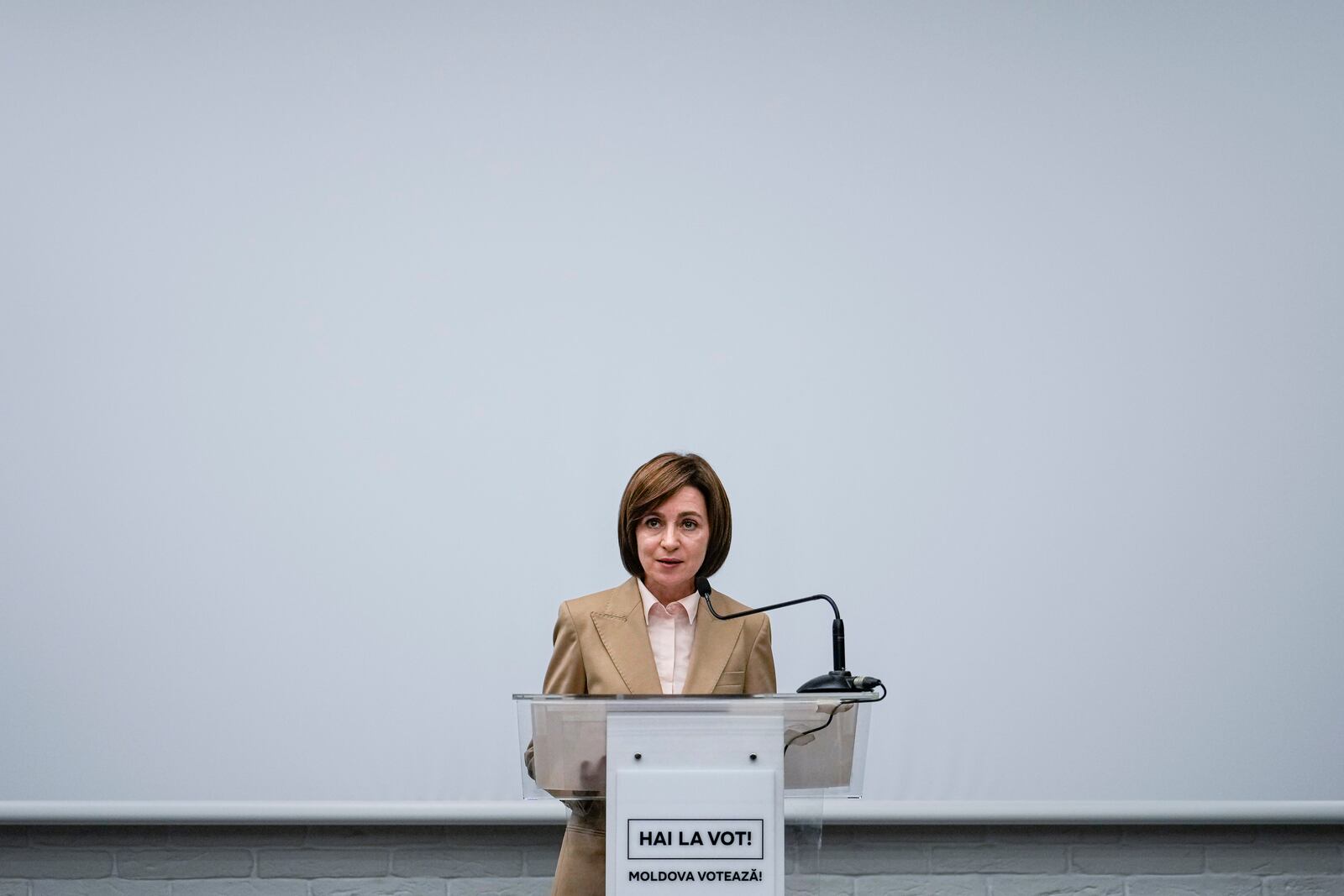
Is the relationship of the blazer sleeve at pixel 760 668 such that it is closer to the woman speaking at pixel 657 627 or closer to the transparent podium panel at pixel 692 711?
the woman speaking at pixel 657 627

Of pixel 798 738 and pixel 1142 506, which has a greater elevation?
pixel 1142 506

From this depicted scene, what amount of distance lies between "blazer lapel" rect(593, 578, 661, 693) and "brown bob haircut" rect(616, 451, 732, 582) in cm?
6

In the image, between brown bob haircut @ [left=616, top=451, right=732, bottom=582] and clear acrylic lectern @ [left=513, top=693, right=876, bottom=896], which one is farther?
brown bob haircut @ [left=616, top=451, right=732, bottom=582]

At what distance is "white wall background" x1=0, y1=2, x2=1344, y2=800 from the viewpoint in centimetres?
241

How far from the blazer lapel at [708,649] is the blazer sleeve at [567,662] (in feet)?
0.50

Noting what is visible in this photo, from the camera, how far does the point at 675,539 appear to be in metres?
1.63

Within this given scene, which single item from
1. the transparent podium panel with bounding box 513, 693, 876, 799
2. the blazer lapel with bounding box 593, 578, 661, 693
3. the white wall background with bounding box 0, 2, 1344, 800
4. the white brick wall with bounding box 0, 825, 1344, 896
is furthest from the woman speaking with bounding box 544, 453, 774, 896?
the white brick wall with bounding box 0, 825, 1344, 896

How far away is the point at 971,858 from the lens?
2.44m

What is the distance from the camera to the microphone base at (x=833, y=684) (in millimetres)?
1280

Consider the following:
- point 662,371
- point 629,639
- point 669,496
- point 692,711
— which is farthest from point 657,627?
point 662,371

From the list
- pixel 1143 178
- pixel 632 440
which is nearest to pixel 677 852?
pixel 632 440

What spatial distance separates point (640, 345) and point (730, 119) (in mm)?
545

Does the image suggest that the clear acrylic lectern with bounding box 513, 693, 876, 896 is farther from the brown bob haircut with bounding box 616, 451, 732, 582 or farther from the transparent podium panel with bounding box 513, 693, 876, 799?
the brown bob haircut with bounding box 616, 451, 732, 582

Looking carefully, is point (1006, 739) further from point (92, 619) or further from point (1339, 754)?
point (92, 619)
